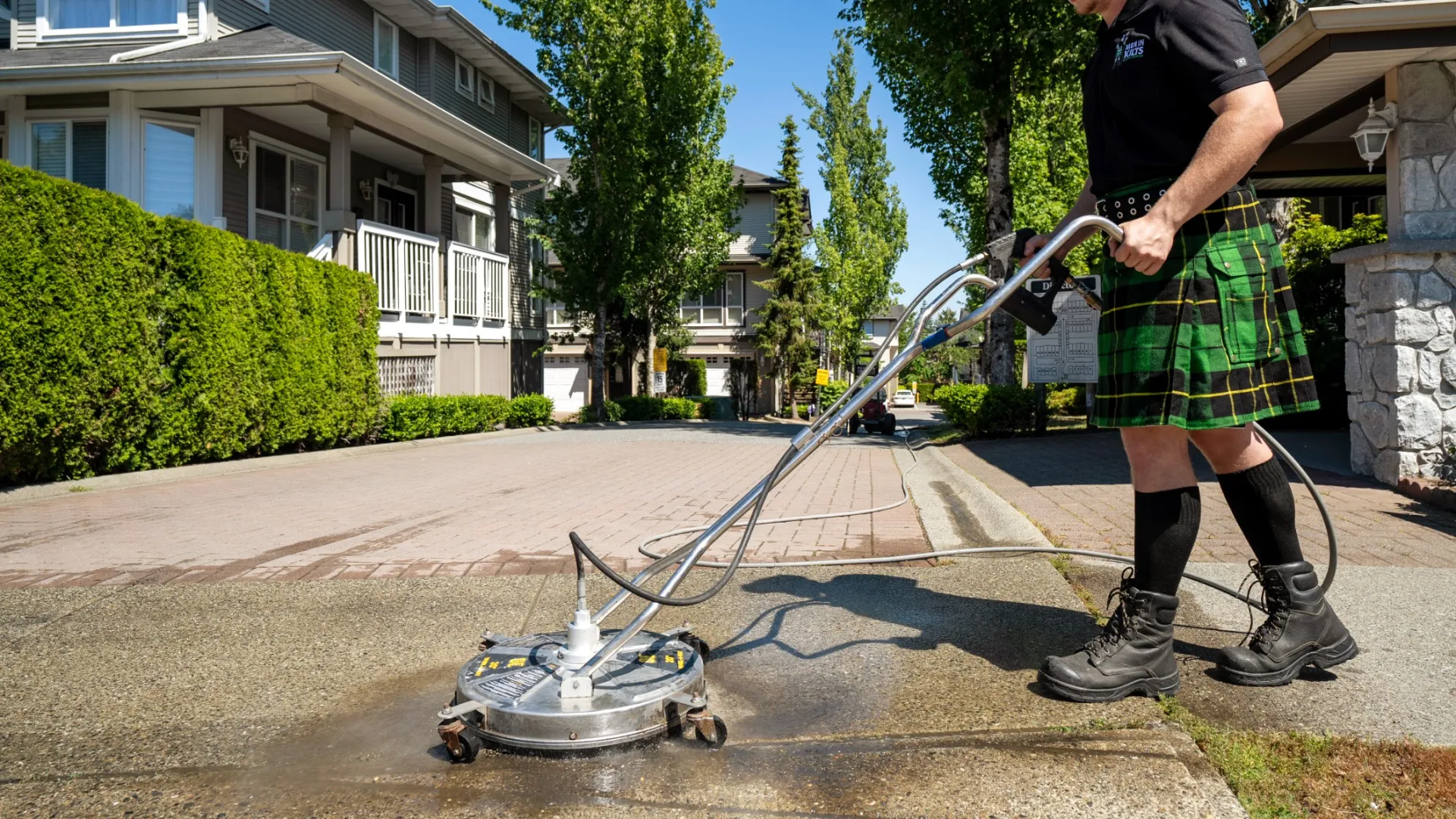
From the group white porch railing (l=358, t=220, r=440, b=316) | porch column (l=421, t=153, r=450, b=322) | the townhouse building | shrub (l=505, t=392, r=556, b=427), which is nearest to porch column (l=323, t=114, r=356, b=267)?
the townhouse building

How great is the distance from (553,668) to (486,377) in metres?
18.0

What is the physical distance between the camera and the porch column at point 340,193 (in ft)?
44.8

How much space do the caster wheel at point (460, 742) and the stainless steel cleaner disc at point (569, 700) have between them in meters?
0.03

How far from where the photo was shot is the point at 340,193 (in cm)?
1378

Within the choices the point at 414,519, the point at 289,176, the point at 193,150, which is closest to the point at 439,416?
the point at 289,176

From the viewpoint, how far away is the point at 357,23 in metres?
18.8

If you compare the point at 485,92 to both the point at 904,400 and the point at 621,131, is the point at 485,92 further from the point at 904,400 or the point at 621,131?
the point at 904,400

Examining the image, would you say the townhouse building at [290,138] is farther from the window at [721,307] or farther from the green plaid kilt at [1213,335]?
the window at [721,307]

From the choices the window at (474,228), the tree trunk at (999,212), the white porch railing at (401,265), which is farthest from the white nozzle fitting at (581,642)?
the window at (474,228)

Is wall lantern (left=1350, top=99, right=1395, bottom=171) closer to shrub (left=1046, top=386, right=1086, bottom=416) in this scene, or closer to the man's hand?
the man's hand

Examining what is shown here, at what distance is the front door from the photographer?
18.6 meters

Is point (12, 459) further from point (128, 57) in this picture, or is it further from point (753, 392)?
point (753, 392)

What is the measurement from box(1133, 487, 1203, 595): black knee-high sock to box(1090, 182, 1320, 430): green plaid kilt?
0.21 m

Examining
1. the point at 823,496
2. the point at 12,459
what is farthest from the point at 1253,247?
the point at 12,459
